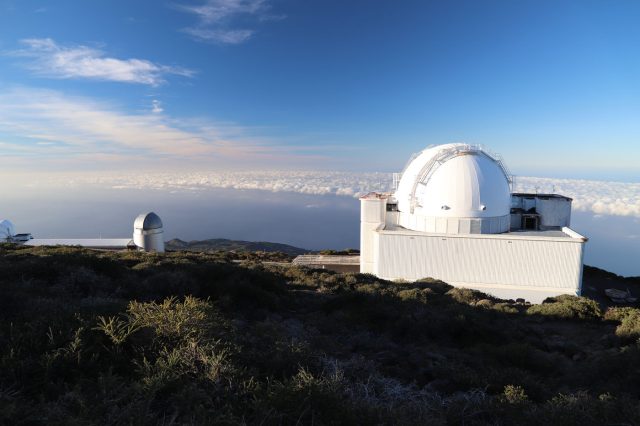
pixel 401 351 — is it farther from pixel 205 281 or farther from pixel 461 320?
pixel 205 281

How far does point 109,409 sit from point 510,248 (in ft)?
54.6

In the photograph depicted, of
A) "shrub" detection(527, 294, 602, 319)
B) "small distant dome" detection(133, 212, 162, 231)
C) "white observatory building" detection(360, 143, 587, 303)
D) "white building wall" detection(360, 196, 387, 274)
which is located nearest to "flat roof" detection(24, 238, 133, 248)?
"small distant dome" detection(133, 212, 162, 231)

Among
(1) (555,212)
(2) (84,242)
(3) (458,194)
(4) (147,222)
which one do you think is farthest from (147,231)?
(1) (555,212)

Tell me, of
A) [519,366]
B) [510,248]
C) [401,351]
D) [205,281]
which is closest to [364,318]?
[401,351]

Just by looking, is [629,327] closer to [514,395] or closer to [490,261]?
[514,395]

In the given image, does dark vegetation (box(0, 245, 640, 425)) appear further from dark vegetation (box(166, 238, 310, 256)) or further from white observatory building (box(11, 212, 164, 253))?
dark vegetation (box(166, 238, 310, 256))

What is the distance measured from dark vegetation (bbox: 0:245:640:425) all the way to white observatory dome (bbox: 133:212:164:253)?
591 inches

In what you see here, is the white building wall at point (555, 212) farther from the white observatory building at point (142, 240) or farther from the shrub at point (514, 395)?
the white observatory building at point (142, 240)

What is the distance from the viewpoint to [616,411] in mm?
3113

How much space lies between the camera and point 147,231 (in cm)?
2183

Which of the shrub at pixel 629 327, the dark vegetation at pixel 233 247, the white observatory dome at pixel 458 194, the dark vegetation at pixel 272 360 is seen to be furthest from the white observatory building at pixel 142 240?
the shrub at pixel 629 327

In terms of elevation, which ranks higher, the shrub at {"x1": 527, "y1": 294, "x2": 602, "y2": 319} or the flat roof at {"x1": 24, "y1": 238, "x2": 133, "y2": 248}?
the shrub at {"x1": 527, "y1": 294, "x2": 602, "y2": 319}

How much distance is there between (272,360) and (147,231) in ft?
68.9

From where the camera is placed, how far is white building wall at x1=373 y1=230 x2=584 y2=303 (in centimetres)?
1544
